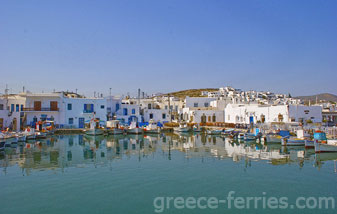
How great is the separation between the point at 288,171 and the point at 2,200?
13810 mm

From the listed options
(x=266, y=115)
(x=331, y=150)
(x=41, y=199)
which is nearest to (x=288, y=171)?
A: (x=331, y=150)

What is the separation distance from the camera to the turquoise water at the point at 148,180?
32.0ft

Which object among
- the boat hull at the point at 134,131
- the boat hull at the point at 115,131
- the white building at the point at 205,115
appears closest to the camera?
the boat hull at the point at 115,131

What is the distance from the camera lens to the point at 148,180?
1299cm

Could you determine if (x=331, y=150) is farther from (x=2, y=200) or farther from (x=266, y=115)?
(x=2, y=200)

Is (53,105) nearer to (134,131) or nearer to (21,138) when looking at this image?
(21,138)

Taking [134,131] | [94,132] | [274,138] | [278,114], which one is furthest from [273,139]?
[94,132]

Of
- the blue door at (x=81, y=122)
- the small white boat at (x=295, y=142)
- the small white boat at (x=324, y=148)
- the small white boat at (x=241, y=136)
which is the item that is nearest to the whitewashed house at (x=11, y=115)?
the blue door at (x=81, y=122)

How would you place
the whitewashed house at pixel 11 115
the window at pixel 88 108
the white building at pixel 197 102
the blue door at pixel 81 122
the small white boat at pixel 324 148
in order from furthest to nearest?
the white building at pixel 197 102 < the window at pixel 88 108 < the blue door at pixel 81 122 < the whitewashed house at pixel 11 115 < the small white boat at pixel 324 148

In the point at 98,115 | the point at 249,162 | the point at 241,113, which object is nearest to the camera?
the point at 249,162

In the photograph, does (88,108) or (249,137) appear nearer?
(249,137)

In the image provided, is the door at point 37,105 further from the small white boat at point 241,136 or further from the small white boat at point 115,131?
the small white boat at point 241,136

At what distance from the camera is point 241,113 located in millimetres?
42875

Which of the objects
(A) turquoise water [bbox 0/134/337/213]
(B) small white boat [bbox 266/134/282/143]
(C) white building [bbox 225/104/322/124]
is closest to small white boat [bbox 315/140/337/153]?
(A) turquoise water [bbox 0/134/337/213]
